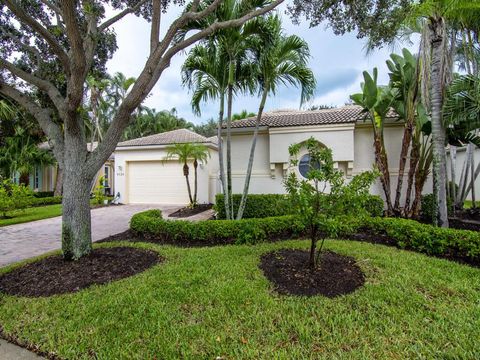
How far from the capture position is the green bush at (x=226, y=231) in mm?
6262

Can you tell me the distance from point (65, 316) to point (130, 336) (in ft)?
3.57

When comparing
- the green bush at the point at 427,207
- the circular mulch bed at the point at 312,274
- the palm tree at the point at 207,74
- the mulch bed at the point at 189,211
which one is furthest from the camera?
the mulch bed at the point at 189,211

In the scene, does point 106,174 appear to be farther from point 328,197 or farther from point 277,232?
point 328,197


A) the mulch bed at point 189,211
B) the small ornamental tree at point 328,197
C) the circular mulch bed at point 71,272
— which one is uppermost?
the small ornamental tree at point 328,197

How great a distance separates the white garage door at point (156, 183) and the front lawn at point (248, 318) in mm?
10852

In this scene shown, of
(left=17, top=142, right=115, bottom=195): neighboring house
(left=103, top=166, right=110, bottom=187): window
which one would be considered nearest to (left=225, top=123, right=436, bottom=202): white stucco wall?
(left=17, top=142, right=115, bottom=195): neighboring house

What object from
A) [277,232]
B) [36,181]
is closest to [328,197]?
→ [277,232]

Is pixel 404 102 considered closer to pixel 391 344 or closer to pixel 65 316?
pixel 391 344

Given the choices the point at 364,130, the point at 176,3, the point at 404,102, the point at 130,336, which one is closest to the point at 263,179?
the point at 364,130

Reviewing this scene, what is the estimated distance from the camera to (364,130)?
10.1 metres

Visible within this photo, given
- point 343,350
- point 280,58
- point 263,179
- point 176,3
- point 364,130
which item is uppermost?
point 176,3

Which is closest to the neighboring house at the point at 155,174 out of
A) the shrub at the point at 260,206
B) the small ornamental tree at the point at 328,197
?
the shrub at the point at 260,206

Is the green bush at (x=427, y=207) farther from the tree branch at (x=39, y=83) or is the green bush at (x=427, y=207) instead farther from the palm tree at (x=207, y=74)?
the tree branch at (x=39, y=83)

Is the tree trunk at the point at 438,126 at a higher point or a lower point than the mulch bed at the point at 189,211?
higher
